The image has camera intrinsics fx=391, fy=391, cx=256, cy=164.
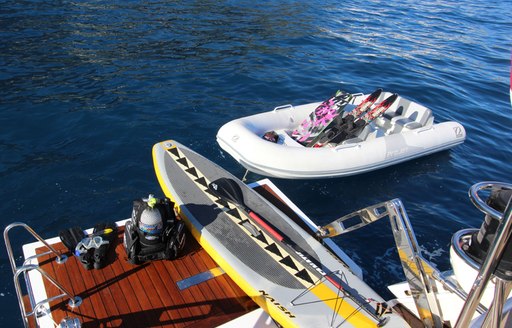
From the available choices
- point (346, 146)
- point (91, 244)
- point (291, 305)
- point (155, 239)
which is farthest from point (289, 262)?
point (346, 146)

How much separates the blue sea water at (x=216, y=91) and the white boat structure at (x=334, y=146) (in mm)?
417

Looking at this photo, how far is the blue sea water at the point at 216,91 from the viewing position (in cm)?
804

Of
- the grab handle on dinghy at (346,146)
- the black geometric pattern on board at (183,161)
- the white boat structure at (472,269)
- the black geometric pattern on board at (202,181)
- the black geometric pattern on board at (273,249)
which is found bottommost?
the black geometric pattern on board at (273,249)

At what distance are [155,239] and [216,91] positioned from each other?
775 centimetres

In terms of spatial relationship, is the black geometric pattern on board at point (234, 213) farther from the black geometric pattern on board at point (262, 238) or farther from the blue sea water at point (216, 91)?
the blue sea water at point (216, 91)

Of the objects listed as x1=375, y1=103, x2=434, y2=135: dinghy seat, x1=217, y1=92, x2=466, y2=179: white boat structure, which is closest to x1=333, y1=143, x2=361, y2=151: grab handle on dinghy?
x1=217, y1=92, x2=466, y2=179: white boat structure

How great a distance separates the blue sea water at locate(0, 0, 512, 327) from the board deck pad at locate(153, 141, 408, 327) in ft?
4.82

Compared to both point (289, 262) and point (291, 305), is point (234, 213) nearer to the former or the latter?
point (289, 262)

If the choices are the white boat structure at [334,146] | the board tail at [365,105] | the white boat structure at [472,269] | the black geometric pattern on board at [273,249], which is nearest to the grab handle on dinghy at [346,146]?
the white boat structure at [334,146]

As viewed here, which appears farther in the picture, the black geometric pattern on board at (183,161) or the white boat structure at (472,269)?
the black geometric pattern on board at (183,161)

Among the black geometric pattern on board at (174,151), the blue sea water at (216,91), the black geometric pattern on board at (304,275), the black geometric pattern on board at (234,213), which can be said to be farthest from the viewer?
the blue sea water at (216,91)

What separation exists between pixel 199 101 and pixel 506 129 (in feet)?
31.0

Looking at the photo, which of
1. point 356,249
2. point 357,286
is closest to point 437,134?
point 356,249

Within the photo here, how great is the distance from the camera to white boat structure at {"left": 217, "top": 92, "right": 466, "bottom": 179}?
8.59 meters
